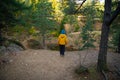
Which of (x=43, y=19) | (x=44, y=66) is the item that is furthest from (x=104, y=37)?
(x=43, y=19)

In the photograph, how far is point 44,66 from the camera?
37.5ft

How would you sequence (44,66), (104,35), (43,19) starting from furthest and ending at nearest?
(43,19) < (44,66) < (104,35)

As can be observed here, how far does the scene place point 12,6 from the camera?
1149 cm

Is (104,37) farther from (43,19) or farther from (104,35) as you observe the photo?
(43,19)

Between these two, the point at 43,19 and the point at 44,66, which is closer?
the point at 44,66

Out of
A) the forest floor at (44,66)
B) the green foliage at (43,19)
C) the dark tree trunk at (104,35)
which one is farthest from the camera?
the green foliage at (43,19)

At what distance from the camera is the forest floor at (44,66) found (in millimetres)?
10320

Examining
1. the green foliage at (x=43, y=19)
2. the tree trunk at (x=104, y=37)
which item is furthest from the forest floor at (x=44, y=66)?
the green foliage at (x=43, y=19)

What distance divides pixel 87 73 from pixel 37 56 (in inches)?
159

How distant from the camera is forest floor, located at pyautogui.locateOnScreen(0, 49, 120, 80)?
406 inches

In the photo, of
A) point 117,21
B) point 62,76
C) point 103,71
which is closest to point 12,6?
point 62,76

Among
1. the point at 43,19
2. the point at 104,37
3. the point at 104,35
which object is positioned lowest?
the point at 104,37

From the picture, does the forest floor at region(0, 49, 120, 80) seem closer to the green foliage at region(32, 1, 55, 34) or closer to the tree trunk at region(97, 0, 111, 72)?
the tree trunk at region(97, 0, 111, 72)

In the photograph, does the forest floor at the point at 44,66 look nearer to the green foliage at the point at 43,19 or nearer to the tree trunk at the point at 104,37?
the tree trunk at the point at 104,37
